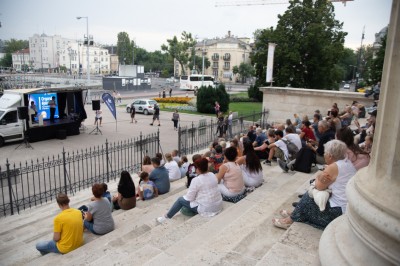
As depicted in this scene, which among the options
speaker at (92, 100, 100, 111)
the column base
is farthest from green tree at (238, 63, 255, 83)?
the column base

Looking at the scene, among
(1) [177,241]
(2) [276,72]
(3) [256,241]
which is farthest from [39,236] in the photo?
(2) [276,72]

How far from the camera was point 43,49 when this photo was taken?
12675 cm

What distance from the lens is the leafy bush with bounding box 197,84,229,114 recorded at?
93.2ft

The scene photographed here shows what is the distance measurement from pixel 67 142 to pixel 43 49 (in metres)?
126

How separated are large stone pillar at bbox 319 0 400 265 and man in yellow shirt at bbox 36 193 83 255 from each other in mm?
3916

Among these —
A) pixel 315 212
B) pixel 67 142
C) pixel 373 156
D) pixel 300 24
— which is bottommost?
pixel 67 142

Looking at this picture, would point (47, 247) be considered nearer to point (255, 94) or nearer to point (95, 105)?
point (95, 105)

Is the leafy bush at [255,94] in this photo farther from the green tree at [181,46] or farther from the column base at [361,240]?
the green tree at [181,46]

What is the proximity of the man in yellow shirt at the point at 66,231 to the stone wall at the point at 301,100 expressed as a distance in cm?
1616

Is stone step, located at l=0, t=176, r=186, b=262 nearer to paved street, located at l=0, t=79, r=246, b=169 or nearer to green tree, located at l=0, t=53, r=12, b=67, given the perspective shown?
paved street, located at l=0, t=79, r=246, b=169

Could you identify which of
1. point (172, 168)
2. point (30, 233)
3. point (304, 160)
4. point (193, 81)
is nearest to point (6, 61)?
point (193, 81)

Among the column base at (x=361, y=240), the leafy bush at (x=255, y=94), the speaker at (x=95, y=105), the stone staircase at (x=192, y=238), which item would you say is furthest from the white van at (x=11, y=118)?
the leafy bush at (x=255, y=94)

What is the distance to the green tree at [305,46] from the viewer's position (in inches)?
1183

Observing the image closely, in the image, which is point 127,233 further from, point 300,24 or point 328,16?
point 328,16
